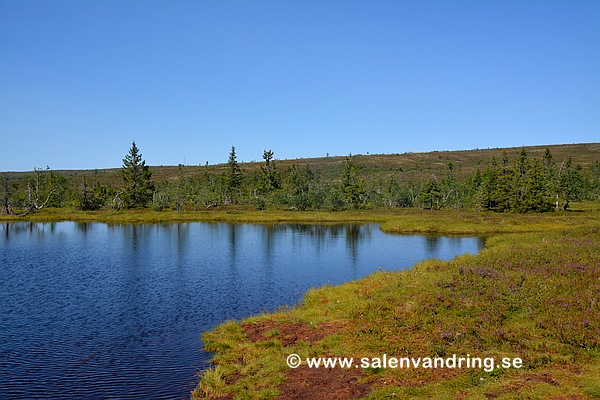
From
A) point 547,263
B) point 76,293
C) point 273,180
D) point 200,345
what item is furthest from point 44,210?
point 547,263

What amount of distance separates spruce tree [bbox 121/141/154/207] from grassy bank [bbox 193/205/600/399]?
12546 centimetres

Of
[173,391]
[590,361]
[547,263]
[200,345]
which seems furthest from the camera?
[547,263]

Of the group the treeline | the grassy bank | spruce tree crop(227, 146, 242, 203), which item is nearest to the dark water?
the grassy bank

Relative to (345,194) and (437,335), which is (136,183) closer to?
(345,194)

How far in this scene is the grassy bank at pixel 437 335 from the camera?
642 inches

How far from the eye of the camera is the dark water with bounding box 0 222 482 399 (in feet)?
70.1

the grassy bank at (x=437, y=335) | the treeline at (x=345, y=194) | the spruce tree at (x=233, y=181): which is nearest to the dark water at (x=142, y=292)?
the grassy bank at (x=437, y=335)

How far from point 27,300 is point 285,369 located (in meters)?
24.5

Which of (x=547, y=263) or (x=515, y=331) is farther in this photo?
(x=547, y=263)

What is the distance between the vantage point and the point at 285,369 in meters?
19.5

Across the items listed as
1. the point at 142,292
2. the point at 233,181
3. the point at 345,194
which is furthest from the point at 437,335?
the point at 233,181

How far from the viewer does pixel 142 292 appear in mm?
37500

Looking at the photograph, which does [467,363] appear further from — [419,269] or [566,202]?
[566,202]

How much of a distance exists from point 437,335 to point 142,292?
2527cm
